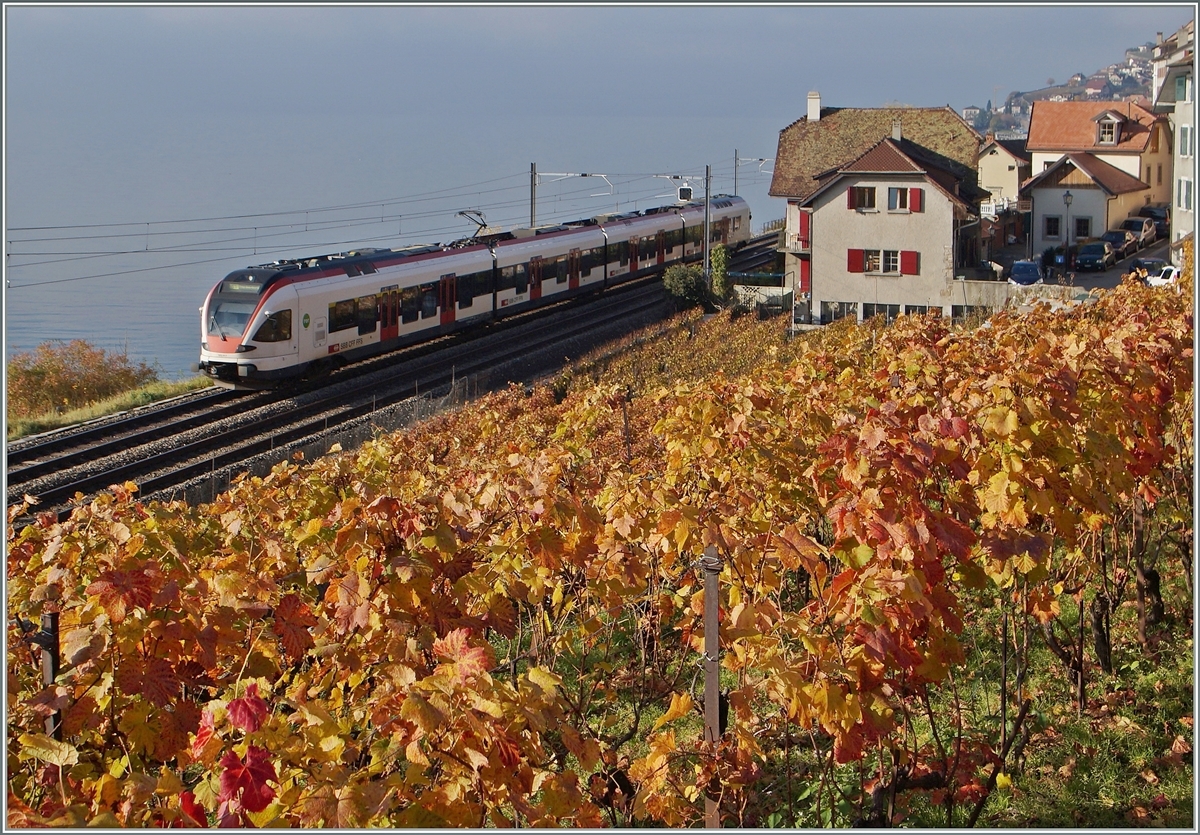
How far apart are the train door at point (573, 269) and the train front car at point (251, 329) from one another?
13.9m

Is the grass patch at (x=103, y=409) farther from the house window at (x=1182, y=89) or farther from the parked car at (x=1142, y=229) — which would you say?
the parked car at (x=1142, y=229)

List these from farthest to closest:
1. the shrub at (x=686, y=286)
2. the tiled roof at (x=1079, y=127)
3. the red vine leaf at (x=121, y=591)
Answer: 1. the tiled roof at (x=1079, y=127)
2. the shrub at (x=686, y=286)
3. the red vine leaf at (x=121, y=591)

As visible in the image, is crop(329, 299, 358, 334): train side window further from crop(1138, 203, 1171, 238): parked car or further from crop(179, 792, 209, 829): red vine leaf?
crop(1138, 203, 1171, 238): parked car

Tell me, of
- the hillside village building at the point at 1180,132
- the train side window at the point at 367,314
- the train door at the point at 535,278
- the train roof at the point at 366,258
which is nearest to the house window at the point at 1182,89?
the hillside village building at the point at 1180,132

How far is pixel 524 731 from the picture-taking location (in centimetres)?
425

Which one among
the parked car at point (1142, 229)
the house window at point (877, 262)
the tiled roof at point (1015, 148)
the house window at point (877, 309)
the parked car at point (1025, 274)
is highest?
the tiled roof at point (1015, 148)

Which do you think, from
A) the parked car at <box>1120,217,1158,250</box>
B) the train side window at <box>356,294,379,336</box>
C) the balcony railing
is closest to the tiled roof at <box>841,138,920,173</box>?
the balcony railing

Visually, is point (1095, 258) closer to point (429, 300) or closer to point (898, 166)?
point (898, 166)

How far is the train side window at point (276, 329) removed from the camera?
80.6 feet

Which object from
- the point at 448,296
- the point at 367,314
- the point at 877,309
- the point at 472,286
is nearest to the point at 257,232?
the point at 877,309

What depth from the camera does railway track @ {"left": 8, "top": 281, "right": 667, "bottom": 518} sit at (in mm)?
20156

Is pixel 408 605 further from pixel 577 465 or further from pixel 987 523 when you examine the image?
pixel 577 465

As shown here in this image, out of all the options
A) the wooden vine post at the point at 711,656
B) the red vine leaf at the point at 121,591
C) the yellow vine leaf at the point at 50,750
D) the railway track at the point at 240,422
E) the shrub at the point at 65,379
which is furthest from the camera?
the shrub at the point at 65,379

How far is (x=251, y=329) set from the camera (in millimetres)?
24562
